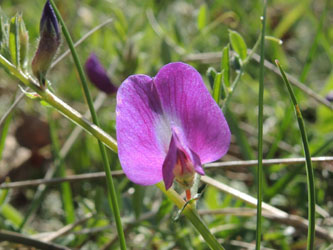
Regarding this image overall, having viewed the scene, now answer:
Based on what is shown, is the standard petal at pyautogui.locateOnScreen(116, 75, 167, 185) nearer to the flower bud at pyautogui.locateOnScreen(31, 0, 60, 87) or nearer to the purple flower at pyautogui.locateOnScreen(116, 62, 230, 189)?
the purple flower at pyautogui.locateOnScreen(116, 62, 230, 189)

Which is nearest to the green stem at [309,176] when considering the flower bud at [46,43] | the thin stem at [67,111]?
the thin stem at [67,111]

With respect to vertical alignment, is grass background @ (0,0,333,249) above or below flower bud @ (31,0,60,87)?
below

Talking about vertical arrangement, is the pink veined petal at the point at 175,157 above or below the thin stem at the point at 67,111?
below

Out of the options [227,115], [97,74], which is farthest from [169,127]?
[97,74]

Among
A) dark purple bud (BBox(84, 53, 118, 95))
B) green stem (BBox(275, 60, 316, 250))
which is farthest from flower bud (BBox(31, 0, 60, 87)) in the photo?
dark purple bud (BBox(84, 53, 118, 95))

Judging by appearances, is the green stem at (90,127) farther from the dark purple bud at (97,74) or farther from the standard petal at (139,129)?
the dark purple bud at (97,74)
